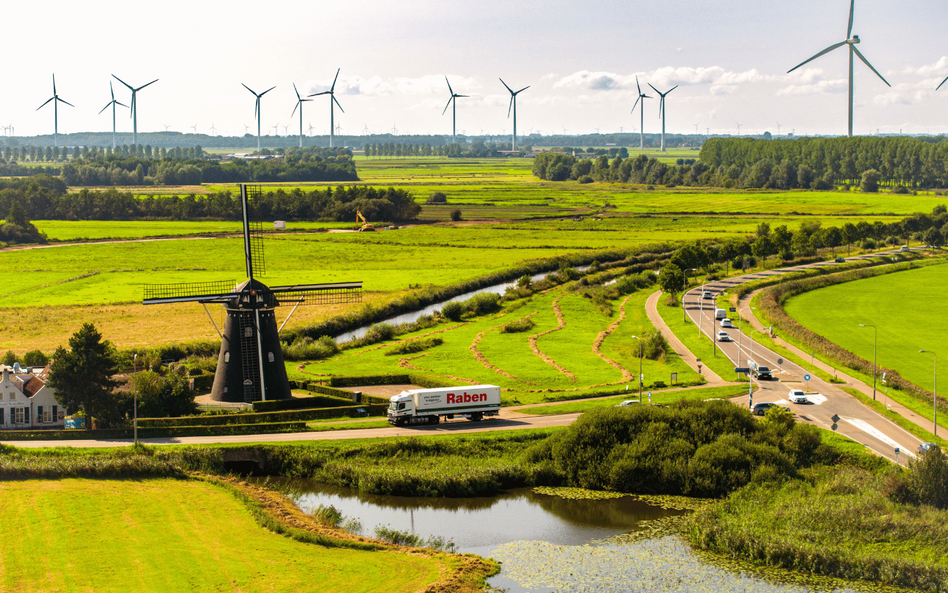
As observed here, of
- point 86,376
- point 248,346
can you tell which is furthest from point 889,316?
point 86,376

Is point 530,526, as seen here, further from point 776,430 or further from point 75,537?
point 75,537

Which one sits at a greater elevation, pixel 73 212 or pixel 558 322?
pixel 73 212

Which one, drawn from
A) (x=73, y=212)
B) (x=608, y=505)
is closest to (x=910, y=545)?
(x=608, y=505)

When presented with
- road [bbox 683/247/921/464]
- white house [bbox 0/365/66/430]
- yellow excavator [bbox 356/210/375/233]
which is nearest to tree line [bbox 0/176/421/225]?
yellow excavator [bbox 356/210/375/233]

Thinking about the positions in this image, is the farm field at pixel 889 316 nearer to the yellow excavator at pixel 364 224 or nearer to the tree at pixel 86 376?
the tree at pixel 86 376

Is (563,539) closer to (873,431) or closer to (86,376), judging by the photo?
(873,431)

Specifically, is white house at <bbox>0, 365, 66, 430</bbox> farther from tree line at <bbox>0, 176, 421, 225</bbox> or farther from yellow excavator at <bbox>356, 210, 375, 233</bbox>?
tree line at <bbox>0, 176, 421, 225</bbox>
